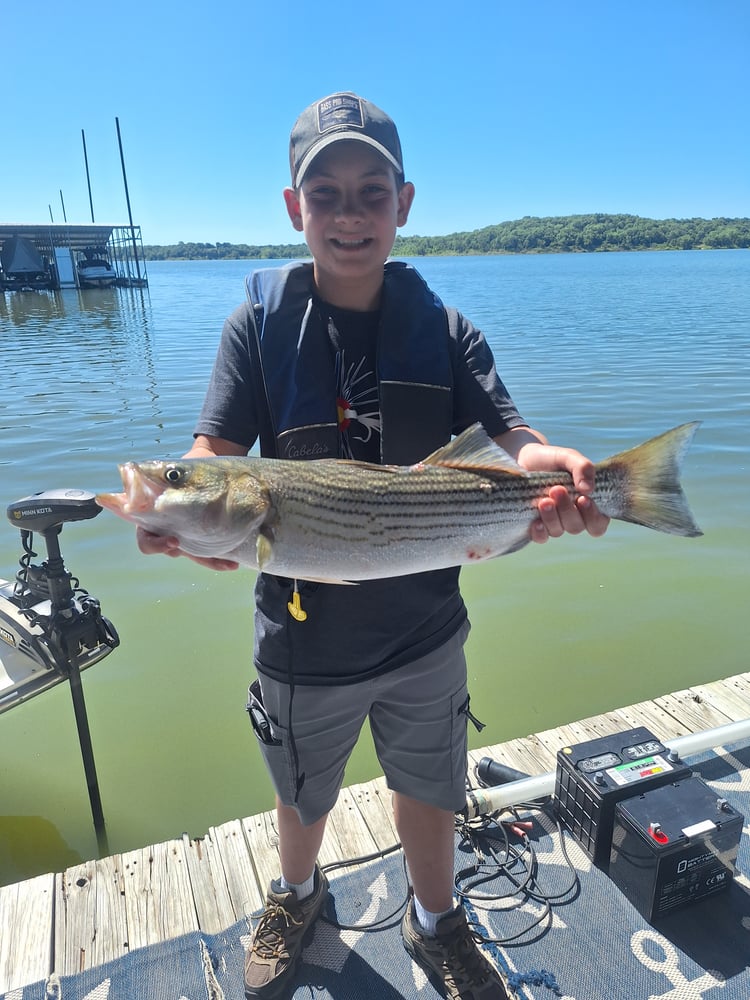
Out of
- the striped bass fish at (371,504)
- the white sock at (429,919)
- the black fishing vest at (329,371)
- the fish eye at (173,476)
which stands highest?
the black fishing vest at (329,371)

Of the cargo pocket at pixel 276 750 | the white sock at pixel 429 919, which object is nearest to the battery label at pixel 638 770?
the white sock at pixel 429 919

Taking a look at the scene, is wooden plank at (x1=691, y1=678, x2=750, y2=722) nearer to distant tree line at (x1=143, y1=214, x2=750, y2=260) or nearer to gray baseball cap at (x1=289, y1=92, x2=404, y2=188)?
gray baseball cap at (x1=289, y1=92, x2=404, y2=188)

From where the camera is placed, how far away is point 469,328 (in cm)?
320

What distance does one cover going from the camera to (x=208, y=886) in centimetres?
373

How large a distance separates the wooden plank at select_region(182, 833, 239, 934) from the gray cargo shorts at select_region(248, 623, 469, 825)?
3.63ft

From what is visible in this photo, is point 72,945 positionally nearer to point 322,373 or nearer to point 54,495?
point 54,495

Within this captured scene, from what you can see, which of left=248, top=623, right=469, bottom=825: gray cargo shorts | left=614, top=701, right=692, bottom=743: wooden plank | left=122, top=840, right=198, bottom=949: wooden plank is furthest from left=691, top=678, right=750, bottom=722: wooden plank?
left=122, top=840, right=198, bottom=949: wooden plank

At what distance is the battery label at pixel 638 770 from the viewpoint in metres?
3.62

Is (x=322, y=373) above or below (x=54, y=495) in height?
above

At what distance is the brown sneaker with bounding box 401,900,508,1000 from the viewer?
304 cm

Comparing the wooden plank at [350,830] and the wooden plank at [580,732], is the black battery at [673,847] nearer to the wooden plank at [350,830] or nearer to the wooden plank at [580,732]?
the wooden plank at [580,732]

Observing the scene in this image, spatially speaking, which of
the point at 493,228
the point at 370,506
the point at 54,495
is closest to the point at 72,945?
the point at 54,495

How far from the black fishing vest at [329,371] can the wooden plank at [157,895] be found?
8.48 feet

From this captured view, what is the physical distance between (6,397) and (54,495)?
1896cm
